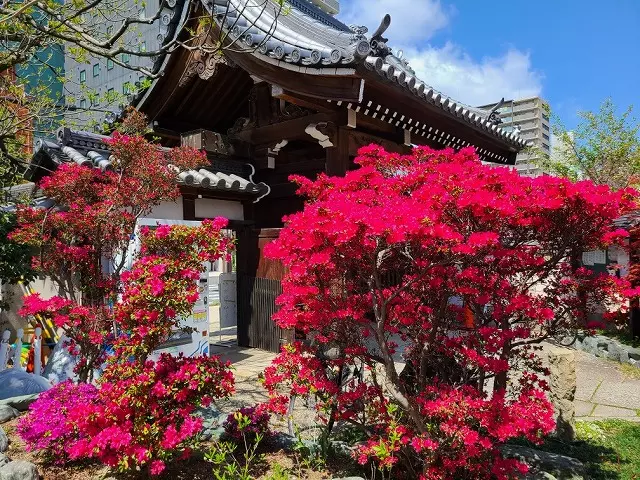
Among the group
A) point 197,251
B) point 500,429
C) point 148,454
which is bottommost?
point 148,454

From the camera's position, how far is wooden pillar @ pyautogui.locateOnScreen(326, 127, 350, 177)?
24.0 ft

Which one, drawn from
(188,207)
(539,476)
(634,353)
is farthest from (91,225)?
(634,353)

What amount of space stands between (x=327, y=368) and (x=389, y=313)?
714 millimetres

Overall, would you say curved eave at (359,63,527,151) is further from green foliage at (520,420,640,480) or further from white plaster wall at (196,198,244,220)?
green foliage at (520,420,640,480)

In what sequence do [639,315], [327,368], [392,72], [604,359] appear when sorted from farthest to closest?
[639,315] < [604,359] < [392,72] < [327,368]

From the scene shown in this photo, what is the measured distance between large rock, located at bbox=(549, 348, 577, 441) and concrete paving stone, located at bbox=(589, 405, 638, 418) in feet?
3.11

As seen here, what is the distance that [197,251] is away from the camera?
3.28m

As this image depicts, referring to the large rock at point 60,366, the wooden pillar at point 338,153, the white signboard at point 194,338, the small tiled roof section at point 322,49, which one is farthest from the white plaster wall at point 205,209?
the small tiled roof section at point 322,49

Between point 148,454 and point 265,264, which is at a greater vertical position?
point 265,264

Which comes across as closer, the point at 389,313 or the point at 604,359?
the point at 389,313

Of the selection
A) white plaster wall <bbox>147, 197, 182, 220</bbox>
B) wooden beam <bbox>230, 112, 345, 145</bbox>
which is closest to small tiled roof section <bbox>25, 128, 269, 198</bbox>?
white plaster wall <bbox>147, 197, 182, 220</bbox>

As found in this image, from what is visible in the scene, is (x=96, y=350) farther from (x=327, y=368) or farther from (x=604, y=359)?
(x=604, y=359)

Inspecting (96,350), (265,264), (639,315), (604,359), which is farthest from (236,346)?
(639,315)

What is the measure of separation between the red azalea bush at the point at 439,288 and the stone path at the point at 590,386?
9.15 feet
